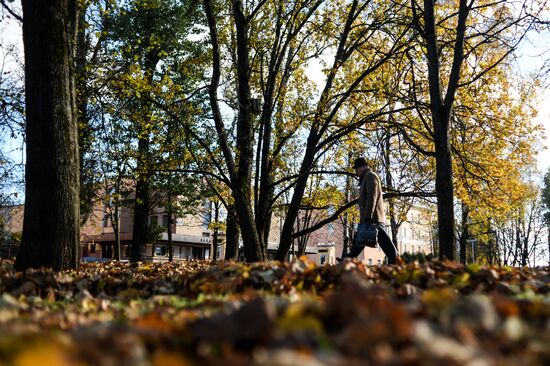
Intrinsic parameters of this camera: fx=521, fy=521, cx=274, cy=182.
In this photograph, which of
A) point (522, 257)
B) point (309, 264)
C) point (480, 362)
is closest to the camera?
point (480, 362)

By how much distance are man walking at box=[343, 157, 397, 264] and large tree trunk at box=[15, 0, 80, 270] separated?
4.16 m

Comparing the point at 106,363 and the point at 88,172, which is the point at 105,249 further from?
the point at 106,363

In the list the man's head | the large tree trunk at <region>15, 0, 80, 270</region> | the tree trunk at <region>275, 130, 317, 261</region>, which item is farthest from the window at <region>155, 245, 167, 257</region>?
the large tree trunk at <region>15, 0, 80, 270</region>

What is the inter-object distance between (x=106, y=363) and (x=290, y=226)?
11428mm

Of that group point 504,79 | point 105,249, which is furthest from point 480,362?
point 105,249

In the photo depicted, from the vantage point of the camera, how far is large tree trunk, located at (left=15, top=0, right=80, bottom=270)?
6434mm

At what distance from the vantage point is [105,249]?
6222cm

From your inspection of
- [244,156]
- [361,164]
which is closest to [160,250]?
[244,156]

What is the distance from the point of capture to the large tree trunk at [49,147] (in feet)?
21.1

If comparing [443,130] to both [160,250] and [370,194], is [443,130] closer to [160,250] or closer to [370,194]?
[370,194]

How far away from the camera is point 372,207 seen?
8242 millimetres

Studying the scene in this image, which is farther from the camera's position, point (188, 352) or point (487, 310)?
point (487, 310)

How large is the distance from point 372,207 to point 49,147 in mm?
4763

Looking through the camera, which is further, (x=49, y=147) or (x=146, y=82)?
(x=146, y=82)
